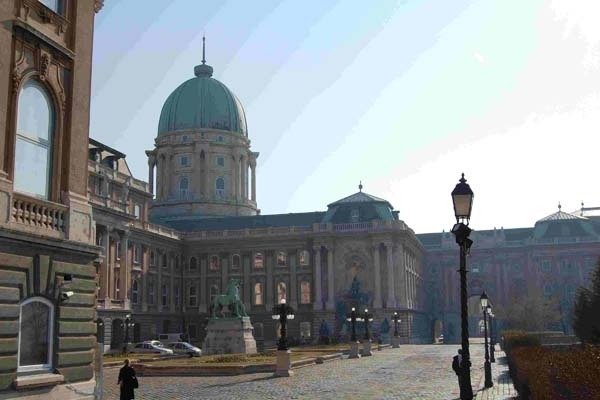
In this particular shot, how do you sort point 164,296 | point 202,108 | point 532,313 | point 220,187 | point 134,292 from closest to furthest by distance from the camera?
1. point 134,292
2. point 532,313
3. point 164,296
4. point 220,187
5. point 202,108

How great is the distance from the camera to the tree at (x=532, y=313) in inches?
3479

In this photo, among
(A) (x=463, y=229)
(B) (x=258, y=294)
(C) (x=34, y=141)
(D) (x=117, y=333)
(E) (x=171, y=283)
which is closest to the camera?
(A) (x=463, y=229)

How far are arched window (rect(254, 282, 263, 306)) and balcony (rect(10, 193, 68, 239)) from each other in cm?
8451

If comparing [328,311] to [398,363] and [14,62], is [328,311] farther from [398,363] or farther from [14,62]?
[14,62]

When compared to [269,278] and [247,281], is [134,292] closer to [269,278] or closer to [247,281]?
[247,281]

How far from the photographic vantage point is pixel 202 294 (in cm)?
10325

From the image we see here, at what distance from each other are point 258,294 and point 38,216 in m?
86.1

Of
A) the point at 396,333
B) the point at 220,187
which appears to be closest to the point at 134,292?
the point at 396,333

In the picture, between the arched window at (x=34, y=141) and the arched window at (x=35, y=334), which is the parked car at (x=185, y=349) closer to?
the arched window at (x=35, y=334)

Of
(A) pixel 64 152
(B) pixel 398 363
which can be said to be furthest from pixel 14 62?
(B) pixel 398 363

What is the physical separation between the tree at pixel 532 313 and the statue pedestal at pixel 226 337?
36.8m

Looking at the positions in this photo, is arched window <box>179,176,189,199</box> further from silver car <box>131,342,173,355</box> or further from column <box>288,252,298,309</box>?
silver car <box>131,342,173,355</box>

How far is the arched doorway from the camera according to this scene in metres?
76.1

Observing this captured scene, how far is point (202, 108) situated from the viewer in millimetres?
117438
